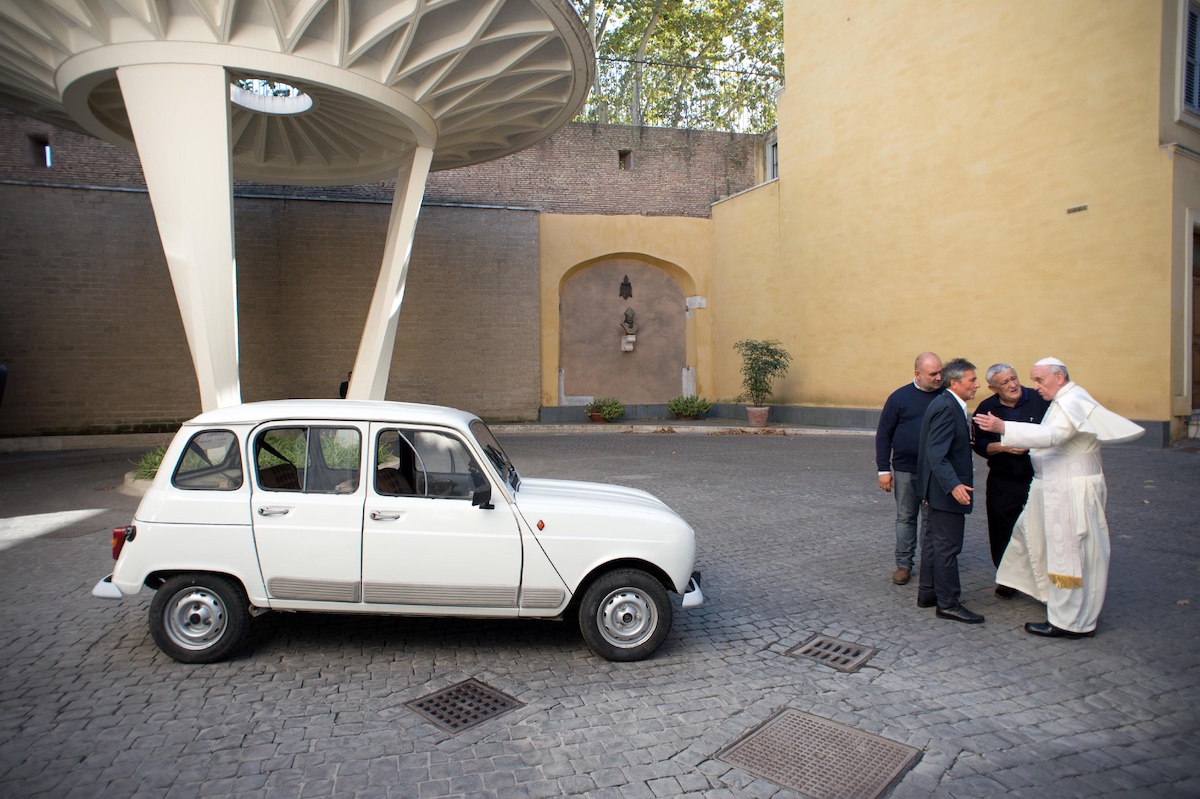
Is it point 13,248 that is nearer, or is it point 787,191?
point 13,248

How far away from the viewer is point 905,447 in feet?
19.8

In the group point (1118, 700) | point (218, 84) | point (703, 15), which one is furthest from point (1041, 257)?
point (703, 15)

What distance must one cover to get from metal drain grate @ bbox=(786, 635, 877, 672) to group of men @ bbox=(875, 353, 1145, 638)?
3.11ft

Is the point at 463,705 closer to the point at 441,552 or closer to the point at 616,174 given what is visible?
the point at 441,552

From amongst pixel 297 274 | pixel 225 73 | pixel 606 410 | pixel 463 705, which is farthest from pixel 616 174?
pixel 463 705

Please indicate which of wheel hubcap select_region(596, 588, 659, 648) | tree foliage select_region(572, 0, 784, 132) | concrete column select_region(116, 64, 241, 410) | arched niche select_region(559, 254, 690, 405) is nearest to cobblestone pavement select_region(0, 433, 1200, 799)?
wheel hubcap select_region(596, 588, 659, 648)

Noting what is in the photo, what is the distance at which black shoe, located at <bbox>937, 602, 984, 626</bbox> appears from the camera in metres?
5.12

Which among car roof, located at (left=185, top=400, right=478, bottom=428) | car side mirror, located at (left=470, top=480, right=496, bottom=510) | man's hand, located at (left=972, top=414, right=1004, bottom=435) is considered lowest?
car side mirror, located at (left=470, top=480, right=496, bottom=510)

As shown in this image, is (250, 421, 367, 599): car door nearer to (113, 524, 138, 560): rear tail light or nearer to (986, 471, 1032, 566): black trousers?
(113, 524, 138, 560): rear tail light

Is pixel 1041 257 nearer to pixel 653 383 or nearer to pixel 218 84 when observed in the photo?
pixel 653 383

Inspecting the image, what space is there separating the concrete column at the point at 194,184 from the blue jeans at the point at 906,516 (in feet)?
29.7

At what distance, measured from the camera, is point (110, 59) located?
10586 mm

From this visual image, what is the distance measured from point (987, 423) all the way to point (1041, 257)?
38.1ft

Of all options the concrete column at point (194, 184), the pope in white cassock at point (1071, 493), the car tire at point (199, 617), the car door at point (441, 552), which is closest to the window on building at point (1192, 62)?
the pope in white cassock at point (1071, 493)
